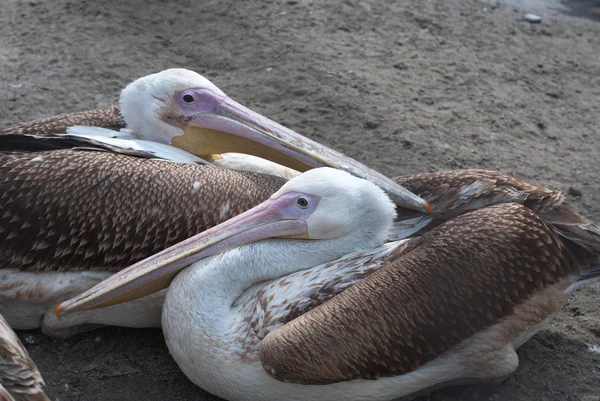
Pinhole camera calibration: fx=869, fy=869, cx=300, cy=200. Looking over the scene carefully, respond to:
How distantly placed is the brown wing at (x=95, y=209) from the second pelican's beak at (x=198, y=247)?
0.84 ft

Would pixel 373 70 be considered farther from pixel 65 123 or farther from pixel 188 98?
pixel 65 123

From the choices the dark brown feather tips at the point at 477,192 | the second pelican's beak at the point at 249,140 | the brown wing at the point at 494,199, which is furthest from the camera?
the second pelican's beak at the point at 249,140

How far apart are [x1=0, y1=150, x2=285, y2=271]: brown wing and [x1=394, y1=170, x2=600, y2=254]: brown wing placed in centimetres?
100

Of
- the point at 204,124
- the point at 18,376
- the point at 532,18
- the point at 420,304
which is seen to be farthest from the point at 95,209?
the point at 532,18

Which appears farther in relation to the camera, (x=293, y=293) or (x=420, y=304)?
(x=293, y=293)

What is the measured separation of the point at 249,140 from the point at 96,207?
96cm

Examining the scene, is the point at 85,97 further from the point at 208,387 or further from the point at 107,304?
the point at 208,387

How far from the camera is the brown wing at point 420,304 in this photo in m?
3.61

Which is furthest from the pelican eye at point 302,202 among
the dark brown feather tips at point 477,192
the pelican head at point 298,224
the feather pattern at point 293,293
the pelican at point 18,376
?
the pelican at point 18,376

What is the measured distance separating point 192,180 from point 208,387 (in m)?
1.06

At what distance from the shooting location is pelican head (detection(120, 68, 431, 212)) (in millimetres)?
4711

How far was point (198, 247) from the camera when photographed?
160 inches

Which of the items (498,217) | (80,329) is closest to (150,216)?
(80,329)

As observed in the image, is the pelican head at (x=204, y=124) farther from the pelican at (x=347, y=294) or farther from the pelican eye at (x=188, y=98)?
the pelican at (x=347, y=294)
